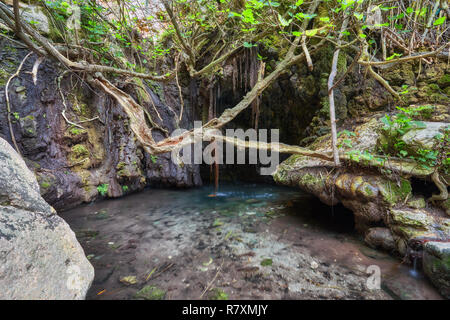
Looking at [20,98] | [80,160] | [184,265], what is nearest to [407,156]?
[184,265]

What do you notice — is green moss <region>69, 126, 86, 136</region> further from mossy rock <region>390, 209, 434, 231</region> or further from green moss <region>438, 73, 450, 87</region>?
green moss <region>438, 73, 450, 87</region>

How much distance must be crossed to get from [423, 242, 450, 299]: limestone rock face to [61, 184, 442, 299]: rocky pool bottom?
0.11 m

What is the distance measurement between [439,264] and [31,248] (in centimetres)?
366

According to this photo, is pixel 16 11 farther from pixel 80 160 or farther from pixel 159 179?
pixel 159 179

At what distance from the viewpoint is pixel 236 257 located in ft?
8.25

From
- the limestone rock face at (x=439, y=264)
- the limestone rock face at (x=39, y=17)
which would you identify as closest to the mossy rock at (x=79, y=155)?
the limestone rock face at (x=39, y=17)

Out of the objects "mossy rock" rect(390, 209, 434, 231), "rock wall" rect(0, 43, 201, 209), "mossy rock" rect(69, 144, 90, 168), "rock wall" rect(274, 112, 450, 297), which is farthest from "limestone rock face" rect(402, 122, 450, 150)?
"mossy rock" rect(69, 144, 90, 168)

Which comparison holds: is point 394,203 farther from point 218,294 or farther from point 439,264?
point 218,294

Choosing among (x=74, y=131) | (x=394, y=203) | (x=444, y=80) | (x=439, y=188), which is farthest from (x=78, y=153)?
(x=444, y=80)

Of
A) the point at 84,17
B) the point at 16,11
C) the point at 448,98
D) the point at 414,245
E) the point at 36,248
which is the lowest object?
the point at 414,245

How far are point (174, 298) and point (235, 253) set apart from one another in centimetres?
104

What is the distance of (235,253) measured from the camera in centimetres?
262

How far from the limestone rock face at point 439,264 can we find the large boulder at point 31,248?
3.28 m

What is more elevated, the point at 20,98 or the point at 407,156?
the point at 20,98
